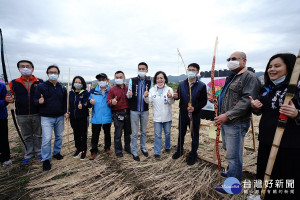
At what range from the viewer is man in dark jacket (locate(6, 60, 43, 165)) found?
13.6ft

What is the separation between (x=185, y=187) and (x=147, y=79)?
2977 mm

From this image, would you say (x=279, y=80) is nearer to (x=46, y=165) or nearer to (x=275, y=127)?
(x=275, y=127)

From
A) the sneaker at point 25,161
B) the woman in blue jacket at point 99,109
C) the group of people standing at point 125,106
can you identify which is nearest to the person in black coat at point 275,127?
the group of people standing at point 125,106

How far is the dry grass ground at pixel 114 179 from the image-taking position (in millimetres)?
3166

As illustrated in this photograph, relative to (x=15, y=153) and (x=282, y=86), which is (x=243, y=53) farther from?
(x=15, y=153)

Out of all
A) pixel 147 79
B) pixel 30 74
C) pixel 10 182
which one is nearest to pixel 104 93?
pixel 147 79

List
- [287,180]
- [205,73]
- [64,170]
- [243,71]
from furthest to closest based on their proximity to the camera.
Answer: [205,73] < [64,170] < [243,71] < [287,180]

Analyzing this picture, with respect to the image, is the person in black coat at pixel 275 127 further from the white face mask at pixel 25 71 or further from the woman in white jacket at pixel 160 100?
the white face mask at pixel 25 71

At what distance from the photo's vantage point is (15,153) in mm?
5059

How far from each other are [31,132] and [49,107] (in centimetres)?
106

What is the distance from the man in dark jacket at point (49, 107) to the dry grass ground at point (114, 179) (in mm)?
573

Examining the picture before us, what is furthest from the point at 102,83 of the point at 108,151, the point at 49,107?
the point at 108,151

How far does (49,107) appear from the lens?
4.16 m

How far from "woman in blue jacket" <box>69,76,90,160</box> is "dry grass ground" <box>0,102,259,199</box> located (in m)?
0.69
